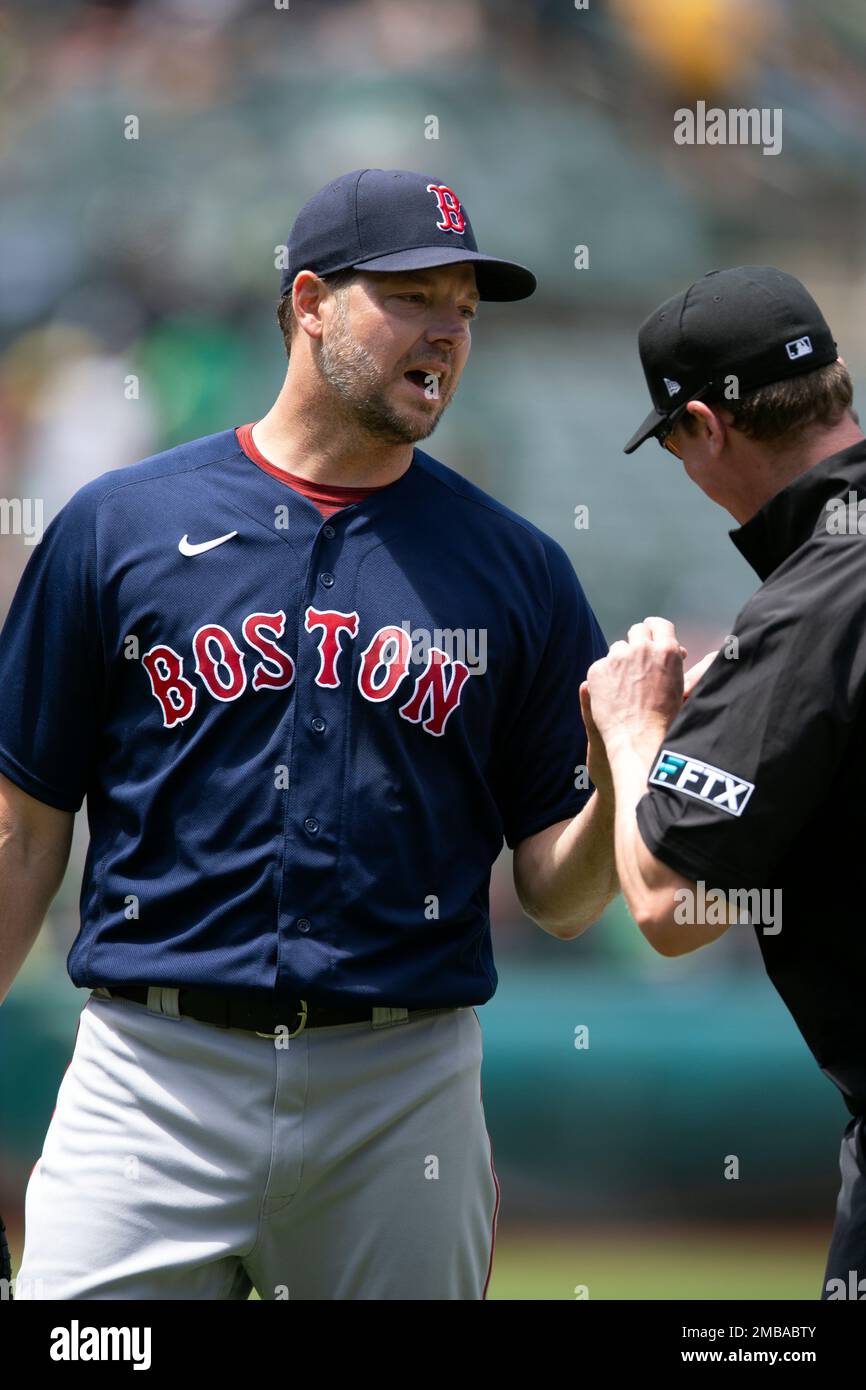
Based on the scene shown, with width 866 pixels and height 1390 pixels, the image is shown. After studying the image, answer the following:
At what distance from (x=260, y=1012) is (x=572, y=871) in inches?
20.1

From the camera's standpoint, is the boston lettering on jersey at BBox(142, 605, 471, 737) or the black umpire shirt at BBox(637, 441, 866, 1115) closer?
the black umpire shirt at BBox(637, 441, 866, 1115)

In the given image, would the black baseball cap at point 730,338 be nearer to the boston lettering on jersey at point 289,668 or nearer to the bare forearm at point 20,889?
the boston lettering on jersey at point 289,668

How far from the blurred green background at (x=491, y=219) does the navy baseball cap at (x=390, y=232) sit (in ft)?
8.51

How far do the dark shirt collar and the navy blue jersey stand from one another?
49 centimetres

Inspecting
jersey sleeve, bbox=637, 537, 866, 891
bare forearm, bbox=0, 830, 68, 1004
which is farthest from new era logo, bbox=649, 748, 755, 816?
bare forearm, bbox=0, 830, 68, 1004

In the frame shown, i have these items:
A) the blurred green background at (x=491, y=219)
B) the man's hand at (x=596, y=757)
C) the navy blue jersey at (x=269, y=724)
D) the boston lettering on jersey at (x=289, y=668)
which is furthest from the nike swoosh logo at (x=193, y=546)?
the blurred green background at (x=491, y=219)

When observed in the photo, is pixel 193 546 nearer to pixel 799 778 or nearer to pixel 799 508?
pixel 799 508

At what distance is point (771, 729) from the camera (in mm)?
1919

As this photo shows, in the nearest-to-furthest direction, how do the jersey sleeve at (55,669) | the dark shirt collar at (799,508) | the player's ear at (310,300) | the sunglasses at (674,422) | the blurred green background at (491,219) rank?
1. the dark shirt collar at (799,508)
2. the sunglasses at (674,422)
3. the jersey sleeve at (55,669)
4. the player's ear at (310,300)
5. the blurred green background at (491,219)

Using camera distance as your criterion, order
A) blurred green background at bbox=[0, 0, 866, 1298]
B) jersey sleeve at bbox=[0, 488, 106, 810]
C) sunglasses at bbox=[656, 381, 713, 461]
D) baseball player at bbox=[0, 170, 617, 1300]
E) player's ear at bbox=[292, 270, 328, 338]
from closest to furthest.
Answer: sunglasses at bbox=[656, 381, 713, 461], baseball player at bbox=[0, 170, 617, 1300], jersey sleeve at bbox=[0, 488, 106, 810], player's ear at bbox=[292, 270, 328, 338], blurred green background at bbox=[0, 0, 866, 1298]

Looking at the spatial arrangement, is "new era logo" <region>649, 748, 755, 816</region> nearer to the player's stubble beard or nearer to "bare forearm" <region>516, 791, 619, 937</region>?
"bare forearm" <region>516, 791, 619, 937</region>

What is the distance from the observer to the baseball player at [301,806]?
7.78 feet

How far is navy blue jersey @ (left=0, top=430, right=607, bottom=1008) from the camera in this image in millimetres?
2387

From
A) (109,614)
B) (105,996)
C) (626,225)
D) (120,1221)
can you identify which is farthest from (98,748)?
(626,225)
